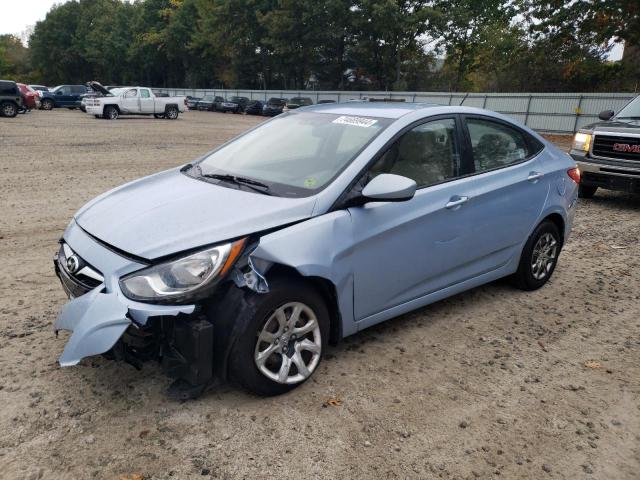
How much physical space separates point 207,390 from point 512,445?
67.0 inches

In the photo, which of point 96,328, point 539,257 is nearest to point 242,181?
point 96,328

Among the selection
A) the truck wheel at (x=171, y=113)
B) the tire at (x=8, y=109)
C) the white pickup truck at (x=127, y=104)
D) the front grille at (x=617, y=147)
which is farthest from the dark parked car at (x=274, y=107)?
the front grille at (x=617, y=147)

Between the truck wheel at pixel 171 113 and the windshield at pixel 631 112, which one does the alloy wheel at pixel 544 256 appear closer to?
the windshield at pixel 631 112

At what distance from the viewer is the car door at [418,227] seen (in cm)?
334

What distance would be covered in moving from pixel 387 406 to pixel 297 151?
6.08ft

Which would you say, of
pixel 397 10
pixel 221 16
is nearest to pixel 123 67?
pixel 221 16

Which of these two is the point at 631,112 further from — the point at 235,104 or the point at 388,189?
the point at 235,104

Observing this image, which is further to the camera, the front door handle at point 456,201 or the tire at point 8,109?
the tire at point 8,109

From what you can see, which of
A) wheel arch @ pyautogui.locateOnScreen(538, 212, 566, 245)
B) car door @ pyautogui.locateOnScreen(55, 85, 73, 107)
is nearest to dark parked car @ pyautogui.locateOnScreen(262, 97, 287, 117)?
car door @ pyautogui.locateOnScreen(55, 85, 73, 107)

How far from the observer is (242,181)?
3537mm

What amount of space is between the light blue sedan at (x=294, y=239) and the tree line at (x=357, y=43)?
24709mm

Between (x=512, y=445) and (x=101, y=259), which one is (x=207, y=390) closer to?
(x=101, y=259)

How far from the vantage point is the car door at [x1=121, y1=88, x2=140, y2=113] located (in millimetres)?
28812

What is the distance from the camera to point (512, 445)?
2.80 metres
